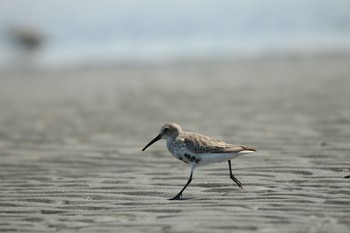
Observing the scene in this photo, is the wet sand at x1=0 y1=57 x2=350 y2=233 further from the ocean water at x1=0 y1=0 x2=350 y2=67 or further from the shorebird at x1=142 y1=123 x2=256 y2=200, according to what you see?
the ocean water at x1=0 y1=0 x2=350 y2=67

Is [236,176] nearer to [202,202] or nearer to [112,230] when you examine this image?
[202,202]

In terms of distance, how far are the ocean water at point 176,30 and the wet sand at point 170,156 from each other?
4.59 metres

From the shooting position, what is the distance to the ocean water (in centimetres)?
2214

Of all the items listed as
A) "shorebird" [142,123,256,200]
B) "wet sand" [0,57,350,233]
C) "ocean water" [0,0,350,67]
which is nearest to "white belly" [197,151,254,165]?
"shorebird" [142,123,256,200]

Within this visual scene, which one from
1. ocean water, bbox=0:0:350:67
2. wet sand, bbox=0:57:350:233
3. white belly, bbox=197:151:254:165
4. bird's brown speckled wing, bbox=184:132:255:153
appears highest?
ocean water, bbox=0:0:350:67

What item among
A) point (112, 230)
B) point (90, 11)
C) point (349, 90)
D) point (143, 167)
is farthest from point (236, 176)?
point (90, 11)

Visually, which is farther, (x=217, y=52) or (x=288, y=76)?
(x=217, y=52)

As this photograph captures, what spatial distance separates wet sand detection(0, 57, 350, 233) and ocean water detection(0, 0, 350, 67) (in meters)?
4.59

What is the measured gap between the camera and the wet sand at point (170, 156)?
239 inches

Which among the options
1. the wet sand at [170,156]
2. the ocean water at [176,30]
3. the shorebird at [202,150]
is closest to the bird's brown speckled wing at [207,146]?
the shorebird at [202,150]

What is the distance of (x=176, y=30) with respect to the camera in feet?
88.1

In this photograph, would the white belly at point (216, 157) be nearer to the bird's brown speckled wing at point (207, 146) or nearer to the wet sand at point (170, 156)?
the bird's brown speckled wing at point (207, 146)

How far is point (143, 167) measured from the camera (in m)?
8.48

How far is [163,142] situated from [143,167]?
175 cm
